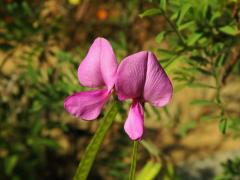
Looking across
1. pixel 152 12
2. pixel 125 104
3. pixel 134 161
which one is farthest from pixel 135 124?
pixel 125 104

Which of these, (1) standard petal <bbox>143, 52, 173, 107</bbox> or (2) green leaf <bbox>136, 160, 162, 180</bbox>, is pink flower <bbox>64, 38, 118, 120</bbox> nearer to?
(1) standard petal <bbox>143, 52, 173, 107</bbox>

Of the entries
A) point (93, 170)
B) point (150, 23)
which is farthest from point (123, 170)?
point (150, 23)

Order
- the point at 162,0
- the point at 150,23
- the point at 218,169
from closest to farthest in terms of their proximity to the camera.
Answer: the point at 162,0 < the point at 218,169 < the point at 150,23

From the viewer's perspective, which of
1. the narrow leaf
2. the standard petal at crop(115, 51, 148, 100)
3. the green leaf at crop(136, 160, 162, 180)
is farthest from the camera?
the green leaf at crop(136, 160, 162, 180)

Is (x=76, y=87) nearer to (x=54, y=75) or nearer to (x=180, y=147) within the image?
(x=54, y=75)

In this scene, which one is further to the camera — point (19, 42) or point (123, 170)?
point (123, 170)

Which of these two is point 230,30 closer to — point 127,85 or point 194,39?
point 194,39

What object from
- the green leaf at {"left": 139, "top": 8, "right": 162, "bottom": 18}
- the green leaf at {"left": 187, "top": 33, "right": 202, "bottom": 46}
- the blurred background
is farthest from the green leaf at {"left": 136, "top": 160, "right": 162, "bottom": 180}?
the green leaf at {"left": 139, "top": 8, "right": 162, "bottom": 18}

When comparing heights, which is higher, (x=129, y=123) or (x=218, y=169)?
(x=129, y=123)
